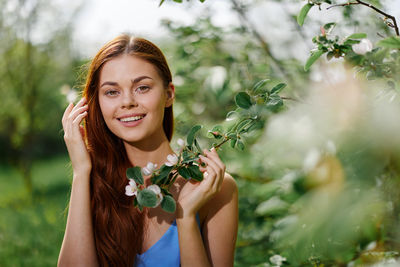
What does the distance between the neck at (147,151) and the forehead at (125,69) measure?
242 millimetres

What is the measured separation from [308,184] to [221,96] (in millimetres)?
765

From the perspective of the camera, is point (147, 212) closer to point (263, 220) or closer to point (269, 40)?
point (263, 220)

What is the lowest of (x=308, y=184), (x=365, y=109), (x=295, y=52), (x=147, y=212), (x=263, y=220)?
(x=263, y=220)

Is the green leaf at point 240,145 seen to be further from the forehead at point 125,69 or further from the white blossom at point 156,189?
the forehead at point 125,69

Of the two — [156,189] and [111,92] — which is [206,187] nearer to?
[156,189]

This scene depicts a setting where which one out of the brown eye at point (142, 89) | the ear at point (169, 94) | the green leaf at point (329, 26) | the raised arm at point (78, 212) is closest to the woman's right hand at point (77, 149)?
the raised arm at point (78, 212)

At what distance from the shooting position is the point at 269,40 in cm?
197

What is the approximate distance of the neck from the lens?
157 centimetres

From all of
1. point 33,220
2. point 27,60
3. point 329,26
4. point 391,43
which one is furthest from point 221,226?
point 27,60

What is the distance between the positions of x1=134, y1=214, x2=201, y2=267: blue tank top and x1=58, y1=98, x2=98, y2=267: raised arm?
0.16m

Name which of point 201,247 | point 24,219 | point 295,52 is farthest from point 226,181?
point 24,219

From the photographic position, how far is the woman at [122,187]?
137 centimetres

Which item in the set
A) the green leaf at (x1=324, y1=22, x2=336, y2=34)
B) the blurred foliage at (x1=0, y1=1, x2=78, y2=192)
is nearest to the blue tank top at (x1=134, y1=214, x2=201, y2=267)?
the green leaf at (x1=324, y1=22, x2=336, y2=34)

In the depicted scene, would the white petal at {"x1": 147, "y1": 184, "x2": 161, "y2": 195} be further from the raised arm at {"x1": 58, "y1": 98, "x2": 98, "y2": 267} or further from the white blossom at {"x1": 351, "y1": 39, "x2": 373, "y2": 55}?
the white blossom at {"x1": 351, "y1": 39, "x2": 373, "y2": 55}
